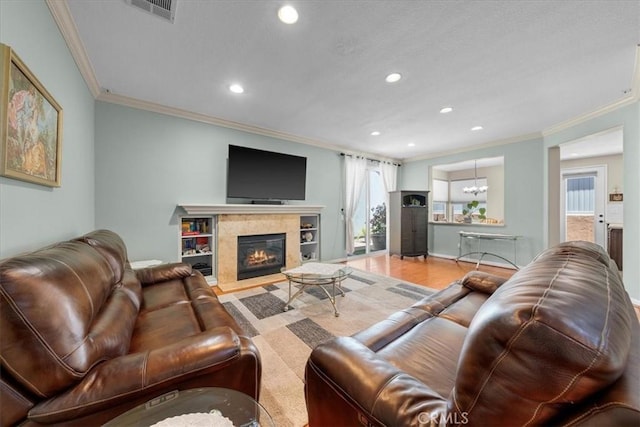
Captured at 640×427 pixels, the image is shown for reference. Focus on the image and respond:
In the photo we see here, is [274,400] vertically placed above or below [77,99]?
below

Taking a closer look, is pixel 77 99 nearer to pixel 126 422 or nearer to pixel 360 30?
pixel 360 30

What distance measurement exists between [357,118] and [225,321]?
3.23m

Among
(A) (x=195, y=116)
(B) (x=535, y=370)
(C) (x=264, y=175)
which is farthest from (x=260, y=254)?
(B) (x=535, y=370)

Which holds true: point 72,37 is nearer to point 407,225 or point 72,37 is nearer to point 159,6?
point 159,6

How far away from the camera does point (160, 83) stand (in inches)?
106

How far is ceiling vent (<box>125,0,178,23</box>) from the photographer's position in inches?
64.8

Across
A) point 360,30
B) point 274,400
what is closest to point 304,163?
point 360,30

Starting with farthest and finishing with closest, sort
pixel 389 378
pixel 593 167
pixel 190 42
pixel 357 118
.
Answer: pixel 593 167 → pixel 357 118 → pixel 190 42 → pixel 389 378

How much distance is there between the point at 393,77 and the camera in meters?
2.54

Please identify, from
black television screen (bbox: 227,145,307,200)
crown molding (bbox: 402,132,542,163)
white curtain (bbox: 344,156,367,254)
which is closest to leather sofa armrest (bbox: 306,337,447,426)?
black television screen (bbox: 227,145,307,200)

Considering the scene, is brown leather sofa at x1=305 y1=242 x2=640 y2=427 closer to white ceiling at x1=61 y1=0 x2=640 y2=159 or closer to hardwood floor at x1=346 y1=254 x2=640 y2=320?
white ceiling at x1=61 y1=0 x2=640 y2=159

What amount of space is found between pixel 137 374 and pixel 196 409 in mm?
253

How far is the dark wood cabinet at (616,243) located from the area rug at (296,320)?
13.5 feet

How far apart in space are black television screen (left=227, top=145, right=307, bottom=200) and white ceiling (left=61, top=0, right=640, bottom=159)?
2.06 ft
